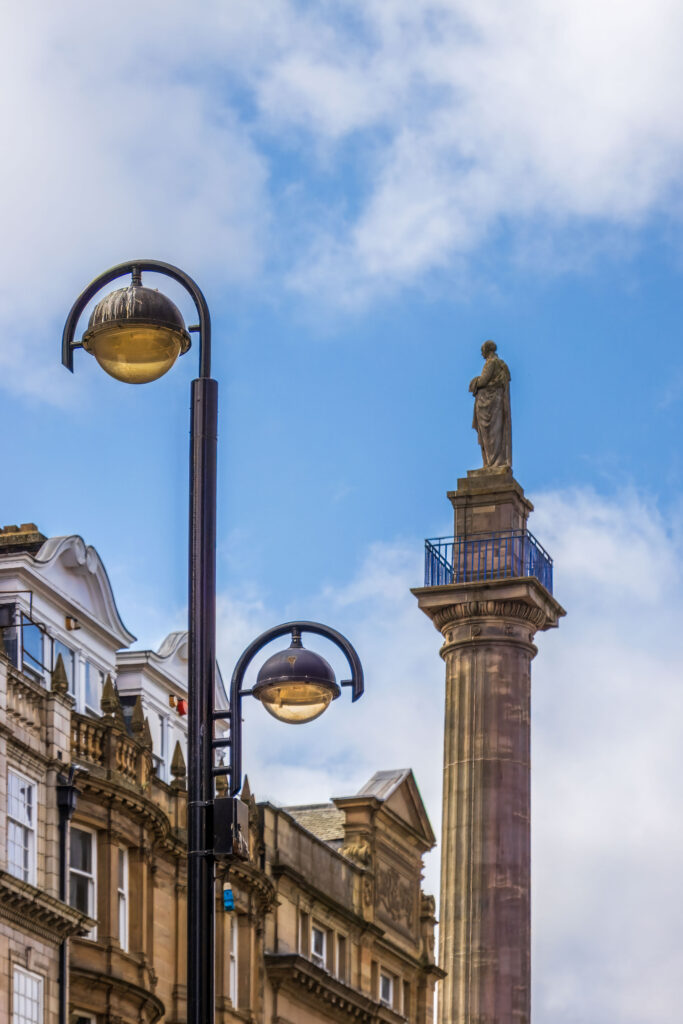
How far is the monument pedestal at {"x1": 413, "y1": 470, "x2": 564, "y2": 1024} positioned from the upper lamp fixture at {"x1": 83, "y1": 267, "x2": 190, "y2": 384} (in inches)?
1140

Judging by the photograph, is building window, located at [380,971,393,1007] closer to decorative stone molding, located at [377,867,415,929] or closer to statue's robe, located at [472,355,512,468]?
decorative stone molding, located at [377,867,415,929]

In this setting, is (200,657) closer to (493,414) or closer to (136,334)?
(136,334)

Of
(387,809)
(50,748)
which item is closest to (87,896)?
(50,748)

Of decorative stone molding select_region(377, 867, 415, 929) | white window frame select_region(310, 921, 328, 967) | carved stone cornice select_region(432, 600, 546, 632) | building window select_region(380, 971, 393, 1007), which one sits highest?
carved stone cornice select_region(432, 600, 546, 632)

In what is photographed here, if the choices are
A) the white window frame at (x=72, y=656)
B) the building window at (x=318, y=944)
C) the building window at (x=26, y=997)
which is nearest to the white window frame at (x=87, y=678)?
the white window frame at (x=72, y=656)

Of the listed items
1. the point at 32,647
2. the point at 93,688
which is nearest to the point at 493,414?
the point at 93,688

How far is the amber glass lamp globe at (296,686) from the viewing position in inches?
557

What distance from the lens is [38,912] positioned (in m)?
33.8

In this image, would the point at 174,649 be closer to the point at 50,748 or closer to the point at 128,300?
the point at 50,748

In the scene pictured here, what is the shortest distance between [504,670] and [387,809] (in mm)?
11493

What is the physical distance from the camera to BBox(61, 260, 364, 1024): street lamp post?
41.0 ft

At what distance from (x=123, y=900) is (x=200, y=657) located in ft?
88.3

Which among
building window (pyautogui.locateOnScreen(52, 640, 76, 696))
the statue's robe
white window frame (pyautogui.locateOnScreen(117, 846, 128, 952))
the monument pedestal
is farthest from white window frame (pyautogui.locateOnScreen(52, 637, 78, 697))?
the statue's robe

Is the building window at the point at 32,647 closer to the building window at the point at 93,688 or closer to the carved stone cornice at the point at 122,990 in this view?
the building window at the point at 93,688
